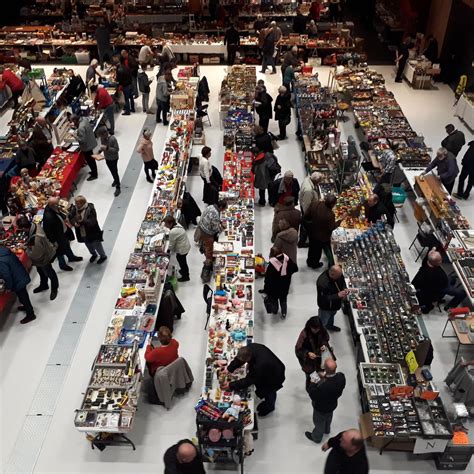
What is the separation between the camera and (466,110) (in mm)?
15531

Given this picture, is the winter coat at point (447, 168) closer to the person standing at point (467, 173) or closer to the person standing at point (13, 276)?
the person standing at point (467, 173)

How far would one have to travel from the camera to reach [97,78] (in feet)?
58.2

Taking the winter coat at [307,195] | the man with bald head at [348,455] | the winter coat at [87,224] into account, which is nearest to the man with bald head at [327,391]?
the man with bald head at [348,455]

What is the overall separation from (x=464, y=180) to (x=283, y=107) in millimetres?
4928

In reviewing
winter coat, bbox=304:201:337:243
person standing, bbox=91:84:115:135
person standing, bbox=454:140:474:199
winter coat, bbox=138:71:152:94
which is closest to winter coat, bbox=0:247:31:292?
winter coat, bbox=304:201:337:243

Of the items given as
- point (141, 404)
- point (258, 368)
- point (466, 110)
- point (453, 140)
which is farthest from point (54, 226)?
point (466, 110)

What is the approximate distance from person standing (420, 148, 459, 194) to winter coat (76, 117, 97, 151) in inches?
306

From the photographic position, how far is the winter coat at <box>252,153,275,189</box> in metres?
11.6

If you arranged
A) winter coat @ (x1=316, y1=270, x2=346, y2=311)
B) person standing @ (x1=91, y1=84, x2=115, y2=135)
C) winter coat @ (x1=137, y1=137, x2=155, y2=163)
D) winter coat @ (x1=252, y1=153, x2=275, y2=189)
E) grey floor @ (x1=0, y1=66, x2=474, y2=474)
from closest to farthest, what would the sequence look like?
grey floor @ (x1=0, y1=66, x2=474, y2=474)
winter coat @ (x1=316, y1=270, x2=346, y2=311)
winter coat @ (x1=252, y1=153, x2=275, y2=189)
winter coat @ (x1=137, y1=137, x2=155, y2=163)
person standing @ (x1=91, y1=84, x2=115, y2=135)

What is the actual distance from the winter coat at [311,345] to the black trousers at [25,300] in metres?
4.83

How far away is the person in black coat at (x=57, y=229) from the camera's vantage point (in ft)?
31.8

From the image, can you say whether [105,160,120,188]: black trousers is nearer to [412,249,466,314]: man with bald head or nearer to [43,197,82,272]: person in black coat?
[43,197,82,272]: person in black coat

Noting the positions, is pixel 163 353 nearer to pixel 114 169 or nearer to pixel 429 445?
pixel 429 445

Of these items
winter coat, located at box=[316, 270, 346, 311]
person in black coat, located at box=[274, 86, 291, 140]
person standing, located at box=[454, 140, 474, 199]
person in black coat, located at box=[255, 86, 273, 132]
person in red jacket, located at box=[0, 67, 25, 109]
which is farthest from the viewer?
person in red jacket, located at box=[0, 67, 25, 109]
